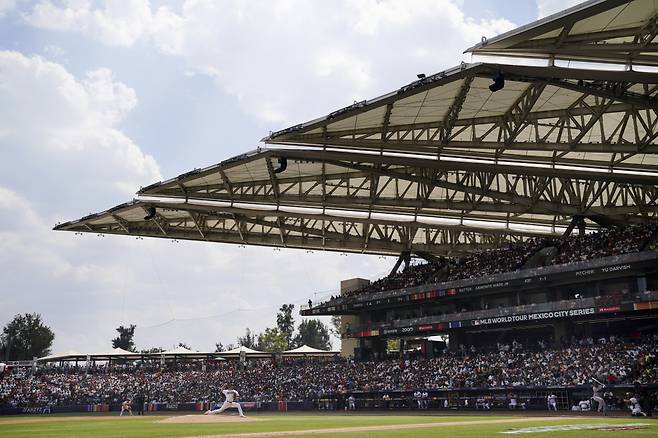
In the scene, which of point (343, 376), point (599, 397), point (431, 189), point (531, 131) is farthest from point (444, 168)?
point (343, 376)

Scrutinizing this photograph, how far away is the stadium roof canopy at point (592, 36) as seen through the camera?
2536 cm

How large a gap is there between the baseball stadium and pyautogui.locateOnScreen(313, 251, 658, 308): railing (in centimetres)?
16

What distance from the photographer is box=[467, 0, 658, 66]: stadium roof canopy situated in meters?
25.4

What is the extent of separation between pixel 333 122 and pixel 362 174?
10298 millimetres

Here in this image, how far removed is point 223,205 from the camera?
162ft

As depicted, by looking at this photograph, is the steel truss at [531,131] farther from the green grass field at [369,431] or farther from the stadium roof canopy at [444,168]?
the green grass field at [369,431]

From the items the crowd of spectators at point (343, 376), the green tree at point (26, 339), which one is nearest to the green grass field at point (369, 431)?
the crowd of spectators at point (343, 376)

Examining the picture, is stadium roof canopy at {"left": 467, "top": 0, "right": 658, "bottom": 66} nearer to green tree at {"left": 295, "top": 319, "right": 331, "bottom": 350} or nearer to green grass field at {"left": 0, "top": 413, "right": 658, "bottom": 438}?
green grass field at {"left": 0, "top": 413, "right": 658, "bottom": 438}

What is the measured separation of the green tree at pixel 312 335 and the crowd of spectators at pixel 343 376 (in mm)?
71969

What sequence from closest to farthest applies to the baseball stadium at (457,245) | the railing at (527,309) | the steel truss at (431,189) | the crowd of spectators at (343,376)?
the baseball stadium at (457,245) → the steel truss at (431,189) → the crowd of spectators at (343,376) → the railing at (527,309)

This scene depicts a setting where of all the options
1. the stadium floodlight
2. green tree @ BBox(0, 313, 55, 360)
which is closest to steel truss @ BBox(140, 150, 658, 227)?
the stadium floodlight

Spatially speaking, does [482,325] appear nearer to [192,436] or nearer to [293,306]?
[192,436]

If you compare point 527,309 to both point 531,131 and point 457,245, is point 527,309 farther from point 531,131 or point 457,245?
point 457,245

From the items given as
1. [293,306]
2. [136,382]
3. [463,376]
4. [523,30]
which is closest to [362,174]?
[463,376]
